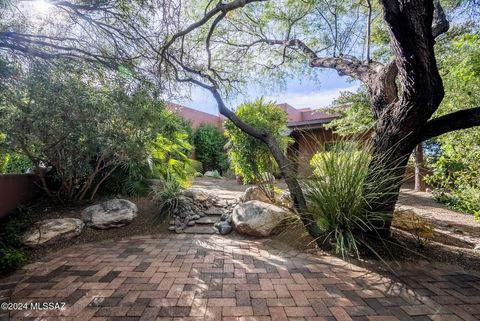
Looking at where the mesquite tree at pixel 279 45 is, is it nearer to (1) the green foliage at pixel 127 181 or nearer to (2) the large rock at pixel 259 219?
(2) the large rock at pixel 259 219

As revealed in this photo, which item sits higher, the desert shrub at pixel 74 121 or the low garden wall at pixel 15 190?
the desert shrub at pixel 74 121

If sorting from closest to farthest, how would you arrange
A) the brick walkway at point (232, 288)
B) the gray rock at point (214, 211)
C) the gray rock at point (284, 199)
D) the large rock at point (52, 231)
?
the brick walkway at point (232, 288)
the large rock at point (52, 231)
the gray rock at point (284, 199)
the gray rock at point (214, 211)

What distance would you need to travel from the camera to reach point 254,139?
4.70 metres

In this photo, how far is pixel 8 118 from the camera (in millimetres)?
2748

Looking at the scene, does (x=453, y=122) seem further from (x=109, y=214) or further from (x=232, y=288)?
(x=109, y=214)

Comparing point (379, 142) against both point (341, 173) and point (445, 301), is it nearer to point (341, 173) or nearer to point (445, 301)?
point (341, 173)

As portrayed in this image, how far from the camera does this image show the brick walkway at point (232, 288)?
1.84 metres

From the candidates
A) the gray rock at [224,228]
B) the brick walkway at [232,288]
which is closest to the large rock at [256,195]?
the gray rock at [224,228]

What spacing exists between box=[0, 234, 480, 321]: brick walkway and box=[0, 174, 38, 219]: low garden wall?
151cm

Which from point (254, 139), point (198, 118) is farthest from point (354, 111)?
point (198, 118)

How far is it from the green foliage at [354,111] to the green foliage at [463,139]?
1733mm

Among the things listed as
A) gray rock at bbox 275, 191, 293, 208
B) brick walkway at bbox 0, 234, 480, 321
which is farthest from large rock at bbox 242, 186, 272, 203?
brick walkway at bbox 0, 234, 480, 321

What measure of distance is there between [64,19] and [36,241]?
3004 millimetres

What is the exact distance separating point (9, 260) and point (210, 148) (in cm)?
937
